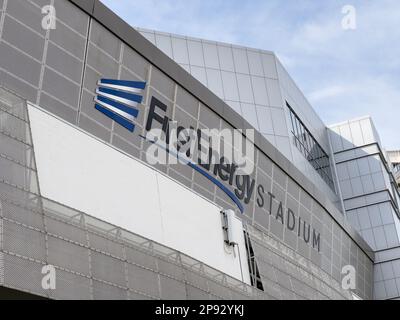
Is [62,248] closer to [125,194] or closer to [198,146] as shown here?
[125,194]

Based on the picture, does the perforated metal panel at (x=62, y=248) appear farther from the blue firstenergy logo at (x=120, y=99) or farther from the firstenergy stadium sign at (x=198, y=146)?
the firstenergy stadium sign at (x=198, y=146)

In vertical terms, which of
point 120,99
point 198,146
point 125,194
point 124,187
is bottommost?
point 125,194

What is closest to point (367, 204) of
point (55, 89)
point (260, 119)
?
point (260, 119)

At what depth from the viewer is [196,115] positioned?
81.3ft

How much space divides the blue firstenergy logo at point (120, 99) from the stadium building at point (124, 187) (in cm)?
4

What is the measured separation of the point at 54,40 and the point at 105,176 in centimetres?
398

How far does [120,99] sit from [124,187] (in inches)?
123

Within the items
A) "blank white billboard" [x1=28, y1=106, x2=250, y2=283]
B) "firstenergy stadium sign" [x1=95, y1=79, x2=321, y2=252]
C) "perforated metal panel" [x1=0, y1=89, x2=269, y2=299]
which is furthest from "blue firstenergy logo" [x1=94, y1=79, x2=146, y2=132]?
"perforated metal panel" [x1=0, y1=89, x2=269, y2=299]

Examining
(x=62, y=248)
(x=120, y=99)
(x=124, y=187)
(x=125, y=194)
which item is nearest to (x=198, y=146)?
(x=120, y=99)

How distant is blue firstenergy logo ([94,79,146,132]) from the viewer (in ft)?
67.3


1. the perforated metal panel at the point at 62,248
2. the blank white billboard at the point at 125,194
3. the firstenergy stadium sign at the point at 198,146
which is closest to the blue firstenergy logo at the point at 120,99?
the firstenergy stadium sign at the point at 198,146

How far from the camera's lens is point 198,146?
24.4 meters

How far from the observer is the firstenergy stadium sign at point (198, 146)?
21156 mm

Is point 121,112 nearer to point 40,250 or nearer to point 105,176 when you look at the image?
point 105,176
